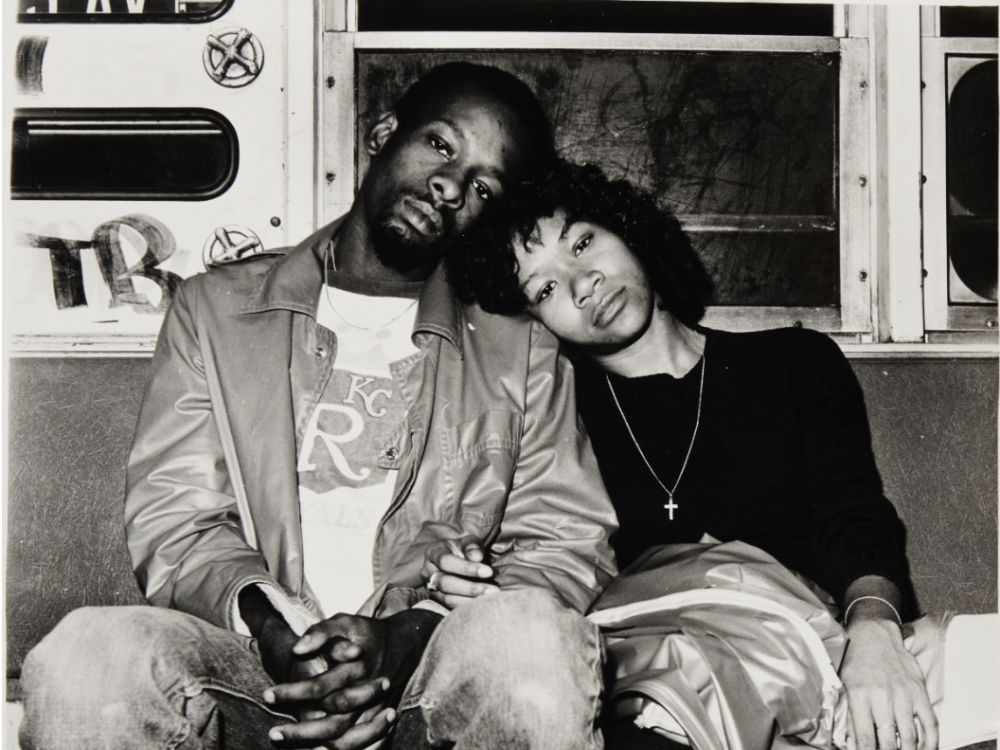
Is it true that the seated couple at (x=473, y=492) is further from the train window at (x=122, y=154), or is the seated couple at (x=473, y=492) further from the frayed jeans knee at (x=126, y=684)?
the train window at (x=122, y=154)

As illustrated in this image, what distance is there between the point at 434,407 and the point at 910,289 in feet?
3.62

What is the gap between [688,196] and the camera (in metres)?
2.06

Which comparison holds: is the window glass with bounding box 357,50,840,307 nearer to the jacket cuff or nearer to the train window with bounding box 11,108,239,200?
the train window with bounding box 11,108,239,200

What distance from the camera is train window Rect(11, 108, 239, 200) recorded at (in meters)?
1.95

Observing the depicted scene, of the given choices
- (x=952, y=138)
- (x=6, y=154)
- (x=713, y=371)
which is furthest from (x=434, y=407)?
(x=952, y=138)

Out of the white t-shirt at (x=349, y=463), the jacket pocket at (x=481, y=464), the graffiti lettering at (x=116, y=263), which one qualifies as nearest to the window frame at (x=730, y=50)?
the graffiti lettering at (x=116, y=263)

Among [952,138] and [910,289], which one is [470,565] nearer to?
[910,289]

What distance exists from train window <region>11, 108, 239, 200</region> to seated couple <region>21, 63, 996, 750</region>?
1.17 ft

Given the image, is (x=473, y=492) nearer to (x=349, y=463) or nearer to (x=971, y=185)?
(x=349, y=463)

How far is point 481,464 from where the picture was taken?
1580mm

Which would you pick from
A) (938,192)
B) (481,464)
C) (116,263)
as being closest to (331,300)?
(481,464)

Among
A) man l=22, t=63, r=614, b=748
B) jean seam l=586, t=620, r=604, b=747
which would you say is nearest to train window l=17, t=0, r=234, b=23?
man l=22, t=63, r=614, b=748

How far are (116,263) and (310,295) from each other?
0.54 metres

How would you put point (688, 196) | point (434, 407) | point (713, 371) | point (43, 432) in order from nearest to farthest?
point (434, 407) < point (713, 371) < point (43, 432) < point (688, 196)
